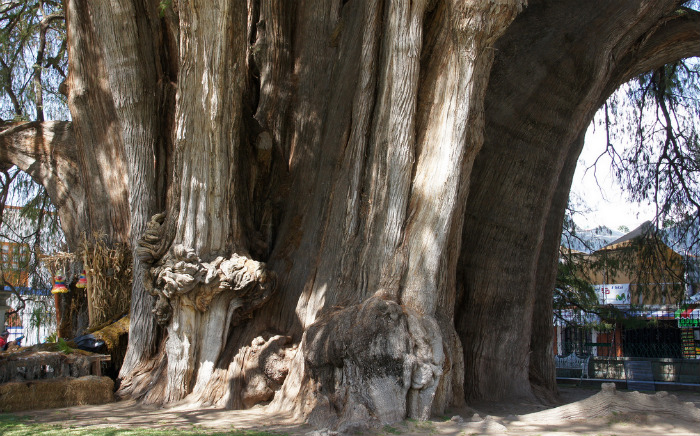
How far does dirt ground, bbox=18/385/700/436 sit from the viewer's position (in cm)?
447

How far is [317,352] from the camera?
16.7 ft

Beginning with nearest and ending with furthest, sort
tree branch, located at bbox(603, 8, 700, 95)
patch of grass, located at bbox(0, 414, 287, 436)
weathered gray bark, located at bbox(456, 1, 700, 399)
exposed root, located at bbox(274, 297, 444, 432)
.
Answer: patch of grass, located at bbox(0, 414, 287, 436), exposed root, located at bbox(274, 297, 444, 432), weathered gray bark, located at bbox(456, 1, 700, 399), tree branch, located at bbox(603, 8, 700, 95)

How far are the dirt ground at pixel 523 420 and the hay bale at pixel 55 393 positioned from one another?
2.21ft

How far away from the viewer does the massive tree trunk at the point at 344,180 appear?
17.7 ft

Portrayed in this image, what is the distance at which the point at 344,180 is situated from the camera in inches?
240

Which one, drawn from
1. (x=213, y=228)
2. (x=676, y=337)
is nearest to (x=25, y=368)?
(x=213, y=228)

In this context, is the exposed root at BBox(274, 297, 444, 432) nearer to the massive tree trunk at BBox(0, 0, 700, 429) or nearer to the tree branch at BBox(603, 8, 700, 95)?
the massive tree trunk at BBox(0, 0, 700, 429)

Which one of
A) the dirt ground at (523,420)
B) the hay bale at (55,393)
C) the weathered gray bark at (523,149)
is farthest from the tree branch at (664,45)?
the hay bale at (55,393)

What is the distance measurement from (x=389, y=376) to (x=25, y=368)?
4.01 metres

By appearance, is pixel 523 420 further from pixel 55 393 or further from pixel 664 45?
pixel 664 45

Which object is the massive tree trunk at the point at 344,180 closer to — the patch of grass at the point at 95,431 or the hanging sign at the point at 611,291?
the patch of grass at the point at 95,431

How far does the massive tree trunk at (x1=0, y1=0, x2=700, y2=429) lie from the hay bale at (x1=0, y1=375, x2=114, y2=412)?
1.01 feet

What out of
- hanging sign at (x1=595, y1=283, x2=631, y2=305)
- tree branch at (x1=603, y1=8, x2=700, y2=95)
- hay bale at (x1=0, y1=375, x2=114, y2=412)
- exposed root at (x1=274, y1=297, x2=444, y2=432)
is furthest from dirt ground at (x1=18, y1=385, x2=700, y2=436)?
hanging sign at (x1=595, y1=283, x2=631, y2=305)

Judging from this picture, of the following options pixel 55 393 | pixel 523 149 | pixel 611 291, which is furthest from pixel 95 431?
pixel 611 291
